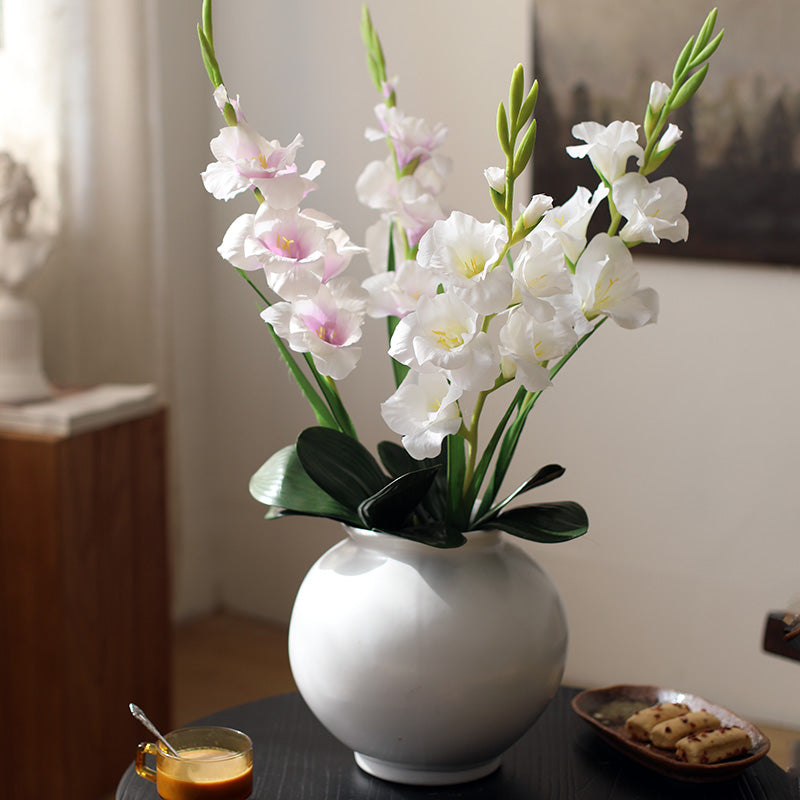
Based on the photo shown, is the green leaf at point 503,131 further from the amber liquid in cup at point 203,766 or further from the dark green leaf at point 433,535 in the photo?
the amber liquid in cup at point 203,766

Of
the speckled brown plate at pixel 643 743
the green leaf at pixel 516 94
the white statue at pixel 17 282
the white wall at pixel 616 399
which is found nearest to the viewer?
the green leaf at pixel 516 94

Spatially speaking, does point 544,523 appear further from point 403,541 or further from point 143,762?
point 143,762

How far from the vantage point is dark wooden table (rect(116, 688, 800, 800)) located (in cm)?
109

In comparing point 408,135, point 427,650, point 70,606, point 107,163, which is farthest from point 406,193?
point 107,163

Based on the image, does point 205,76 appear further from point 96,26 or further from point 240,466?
point 240,466

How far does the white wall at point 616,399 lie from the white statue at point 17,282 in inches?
32.4

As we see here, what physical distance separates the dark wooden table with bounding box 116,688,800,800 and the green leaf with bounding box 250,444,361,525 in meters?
0.27

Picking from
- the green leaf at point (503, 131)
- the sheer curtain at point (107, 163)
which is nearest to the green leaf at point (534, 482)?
the green leaf at point (503, 131)

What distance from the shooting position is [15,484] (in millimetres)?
2068

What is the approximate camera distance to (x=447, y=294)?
935 millimetres

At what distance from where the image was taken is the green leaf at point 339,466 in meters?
1.08

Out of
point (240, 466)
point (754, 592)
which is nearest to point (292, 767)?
point (754, 592)

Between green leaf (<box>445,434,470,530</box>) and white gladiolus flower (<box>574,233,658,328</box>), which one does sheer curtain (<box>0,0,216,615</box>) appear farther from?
white gladiolus flower (<box>574,233,658,328</box>)

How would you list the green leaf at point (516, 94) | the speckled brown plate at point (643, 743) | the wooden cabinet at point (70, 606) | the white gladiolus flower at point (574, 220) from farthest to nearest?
the wooden cabinet at point (70, 606) → the speckled brown plate at point (643, 743) → the white gladiolus flower at point (574, 220) → the green leaf at point (516, 94)
